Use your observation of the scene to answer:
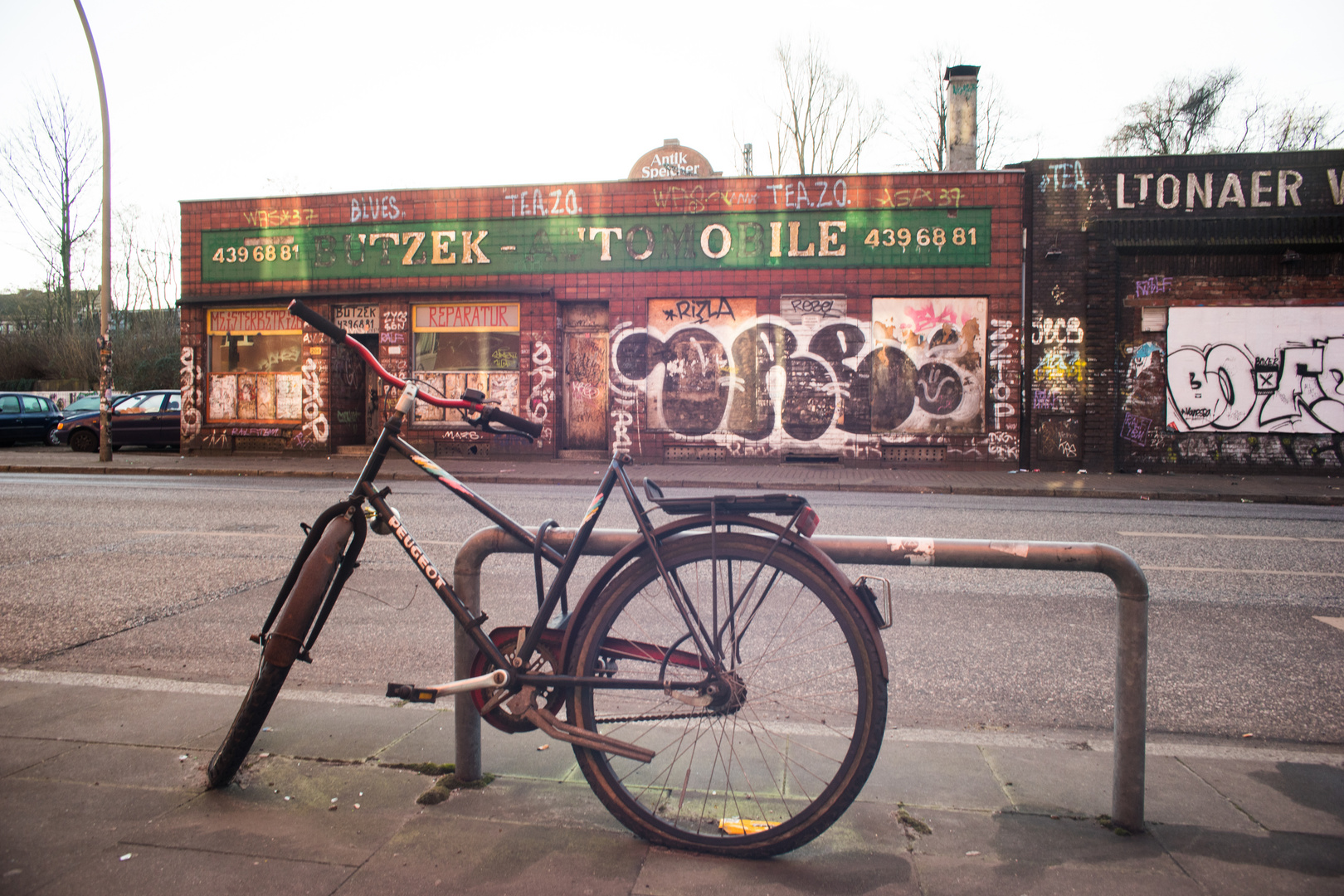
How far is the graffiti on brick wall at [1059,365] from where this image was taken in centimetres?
1575

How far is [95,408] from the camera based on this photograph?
2466 centimetres

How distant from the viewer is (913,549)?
242 cm

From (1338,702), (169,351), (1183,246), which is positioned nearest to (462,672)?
(1338,702)

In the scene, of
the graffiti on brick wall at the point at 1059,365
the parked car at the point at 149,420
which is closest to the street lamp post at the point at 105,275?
the parked car at the point at 149,420

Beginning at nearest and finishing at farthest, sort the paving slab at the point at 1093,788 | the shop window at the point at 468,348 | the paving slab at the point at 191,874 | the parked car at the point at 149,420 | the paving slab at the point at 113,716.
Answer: the paving slab at the point at 191,874, the paving slab at the point at 1093,788, the paving slab at the point at 113,716, the shop window at the point at 468,348, the parked car at the point at 149,420

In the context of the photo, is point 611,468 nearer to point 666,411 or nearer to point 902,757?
point 902,757

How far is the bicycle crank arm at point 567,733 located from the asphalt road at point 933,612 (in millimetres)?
1566

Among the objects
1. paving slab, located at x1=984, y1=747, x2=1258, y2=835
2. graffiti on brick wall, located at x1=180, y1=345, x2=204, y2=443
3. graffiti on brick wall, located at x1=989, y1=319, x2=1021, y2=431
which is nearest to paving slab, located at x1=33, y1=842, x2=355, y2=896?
paving slab, located at x1=984, y1=747, x2=1258, y2=835

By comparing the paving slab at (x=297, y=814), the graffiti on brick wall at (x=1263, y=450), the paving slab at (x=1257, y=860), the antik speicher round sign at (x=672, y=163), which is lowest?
the paving slab at (x=1257, y=860)

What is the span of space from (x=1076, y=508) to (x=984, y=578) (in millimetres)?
5125

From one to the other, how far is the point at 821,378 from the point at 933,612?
11622 millimetres

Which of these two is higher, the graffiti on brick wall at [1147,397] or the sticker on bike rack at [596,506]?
the graffiti on brick wall at [1147,397]

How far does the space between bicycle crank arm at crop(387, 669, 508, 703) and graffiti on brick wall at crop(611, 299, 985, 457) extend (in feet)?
47.3

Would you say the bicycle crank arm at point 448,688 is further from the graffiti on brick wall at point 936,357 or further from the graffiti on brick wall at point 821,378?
the graffiti on brick wall at point 936,357
